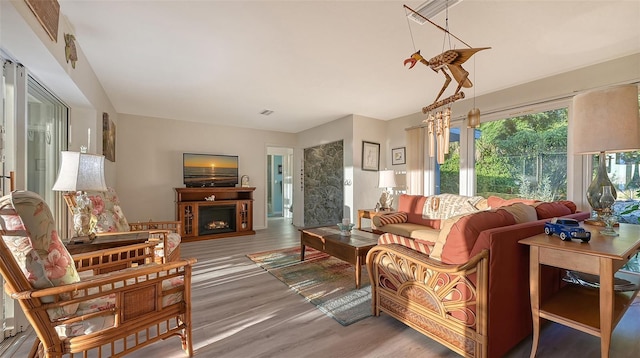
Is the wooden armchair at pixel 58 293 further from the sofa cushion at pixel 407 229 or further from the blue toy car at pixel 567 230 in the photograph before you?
the sofa cushion at pixel 407 229

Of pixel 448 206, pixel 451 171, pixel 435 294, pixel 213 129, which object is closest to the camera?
pixel 435 294

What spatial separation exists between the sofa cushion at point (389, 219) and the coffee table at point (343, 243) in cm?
74

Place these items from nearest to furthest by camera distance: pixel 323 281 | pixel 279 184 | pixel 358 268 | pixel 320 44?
pixel 320 44 < pixel 358 268 < pixel 323 281 < pixel 279 184

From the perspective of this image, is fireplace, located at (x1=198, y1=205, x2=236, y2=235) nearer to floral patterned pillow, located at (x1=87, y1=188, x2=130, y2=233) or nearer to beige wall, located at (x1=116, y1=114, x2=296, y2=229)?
beige wall, located at (x1=116, y1=114, x2=296, y2=229)

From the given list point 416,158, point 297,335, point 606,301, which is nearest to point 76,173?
point 297,335

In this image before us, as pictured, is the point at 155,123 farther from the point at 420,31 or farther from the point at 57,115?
the point at 420,31

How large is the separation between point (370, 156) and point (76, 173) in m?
4.24

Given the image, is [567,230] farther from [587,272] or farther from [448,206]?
[448,206]

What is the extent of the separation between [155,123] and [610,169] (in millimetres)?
6825

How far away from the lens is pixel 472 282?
141 centimetres

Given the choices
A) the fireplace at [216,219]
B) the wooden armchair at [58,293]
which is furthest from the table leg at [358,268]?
the fireplace at [216,219]

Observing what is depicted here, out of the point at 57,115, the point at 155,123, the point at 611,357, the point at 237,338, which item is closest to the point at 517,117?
the point at 611,357

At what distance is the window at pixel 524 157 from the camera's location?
3.14m

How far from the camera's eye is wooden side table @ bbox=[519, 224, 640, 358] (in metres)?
1.21
